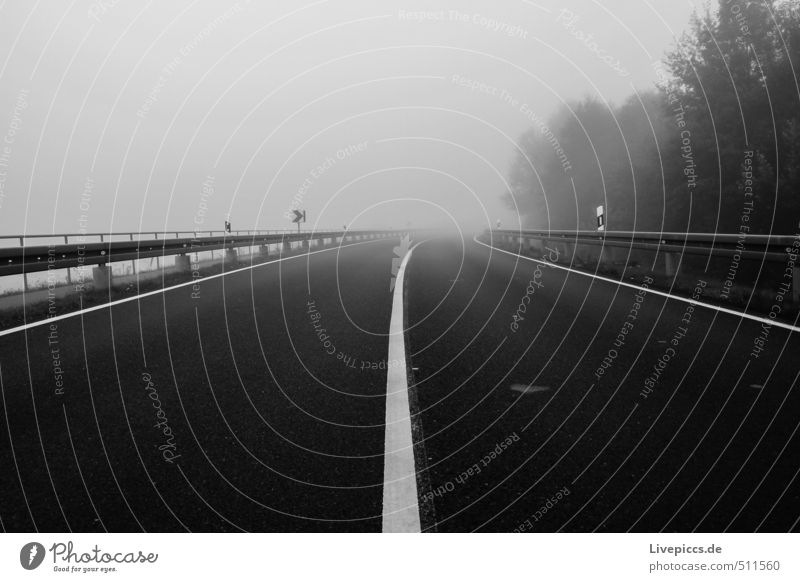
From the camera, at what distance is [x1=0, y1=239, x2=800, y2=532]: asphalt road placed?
8.89 feet

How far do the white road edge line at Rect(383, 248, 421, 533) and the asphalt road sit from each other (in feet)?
0.18

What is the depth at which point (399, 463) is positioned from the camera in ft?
10.5

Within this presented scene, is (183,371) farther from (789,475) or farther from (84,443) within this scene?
(789,475)

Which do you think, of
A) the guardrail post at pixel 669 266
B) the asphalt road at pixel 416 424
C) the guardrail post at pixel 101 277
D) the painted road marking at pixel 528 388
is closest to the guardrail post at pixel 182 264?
the guardrail post at pixel 101 277

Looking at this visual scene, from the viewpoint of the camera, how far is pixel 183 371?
17.6 feet

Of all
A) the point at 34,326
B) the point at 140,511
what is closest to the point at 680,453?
the point at 140,511

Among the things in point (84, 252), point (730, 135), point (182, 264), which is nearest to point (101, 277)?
point (84, 252)

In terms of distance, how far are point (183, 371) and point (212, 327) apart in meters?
2.31
